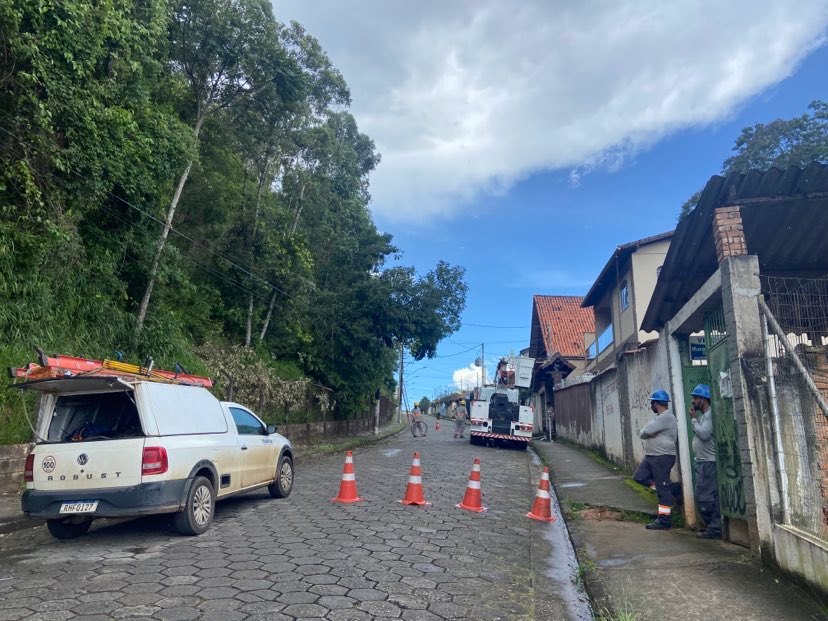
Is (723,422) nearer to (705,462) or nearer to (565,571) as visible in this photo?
(705,462)

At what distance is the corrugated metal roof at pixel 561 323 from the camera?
101ft

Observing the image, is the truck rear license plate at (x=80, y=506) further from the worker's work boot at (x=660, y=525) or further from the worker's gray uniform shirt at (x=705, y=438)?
the worker's gray uniform shirt at (x=705, y=438)

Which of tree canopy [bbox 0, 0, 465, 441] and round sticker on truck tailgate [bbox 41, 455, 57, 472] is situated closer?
round sticker on truck tailgate [bbox 41, 455, 57, 472]

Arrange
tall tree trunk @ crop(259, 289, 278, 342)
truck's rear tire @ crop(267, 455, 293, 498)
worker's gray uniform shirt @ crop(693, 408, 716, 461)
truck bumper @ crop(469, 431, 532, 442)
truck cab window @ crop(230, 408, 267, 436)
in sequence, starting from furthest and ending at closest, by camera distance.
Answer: truck bumper @ crop(469, 431, 532, 442) < tall tree trunk @ crop(259, 289, 278, 342) < truck's rear tire @ crop(267, 455, 293, 498) < truck cab window @ crop(230, 408, 267, 436) < worker's gray uniform shirt @ crop(693, 408, 716, 461)

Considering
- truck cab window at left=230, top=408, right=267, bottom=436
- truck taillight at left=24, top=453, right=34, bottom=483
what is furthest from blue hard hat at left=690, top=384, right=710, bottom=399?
truck taillight at left=24, top=453, right=34, bottom=483

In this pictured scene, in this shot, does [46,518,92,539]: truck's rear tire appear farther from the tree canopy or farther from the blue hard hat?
the blue hard hat

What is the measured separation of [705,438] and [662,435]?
0.59 metres

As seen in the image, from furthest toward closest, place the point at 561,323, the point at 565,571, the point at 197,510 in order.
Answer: the point at 561,323
the point at 197,510
the point at 565,571

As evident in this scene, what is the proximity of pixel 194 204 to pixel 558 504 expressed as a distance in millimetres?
14858

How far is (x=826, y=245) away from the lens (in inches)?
269

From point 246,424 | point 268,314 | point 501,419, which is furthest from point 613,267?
point 246,424

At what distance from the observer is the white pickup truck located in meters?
6.11

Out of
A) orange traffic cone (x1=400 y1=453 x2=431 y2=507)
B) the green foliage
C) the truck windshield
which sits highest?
the green foliage

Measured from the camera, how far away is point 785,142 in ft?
87.4
